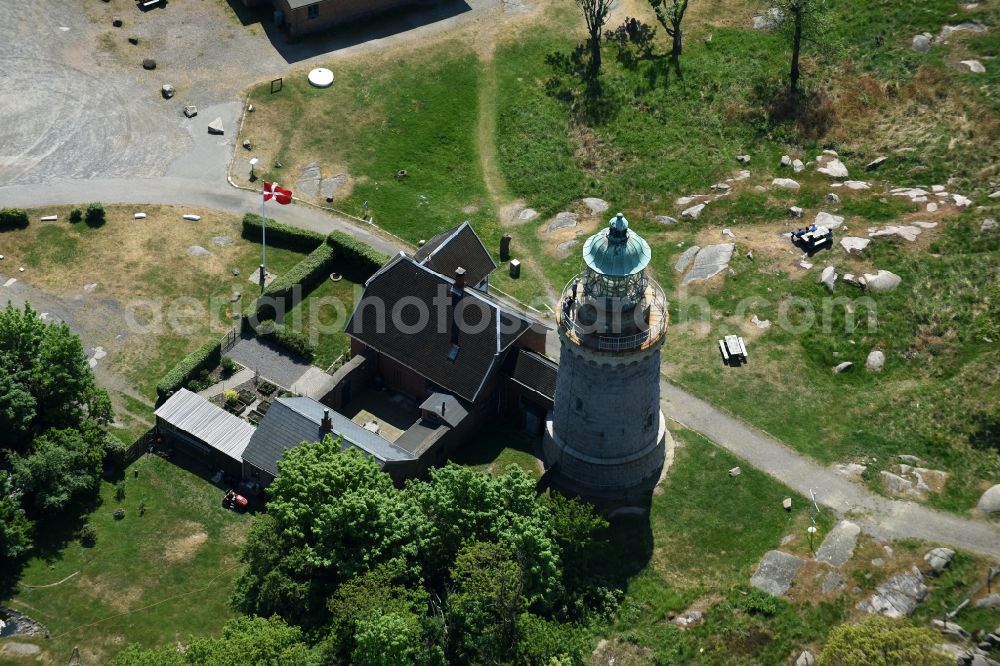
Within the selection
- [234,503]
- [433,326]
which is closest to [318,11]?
[433,326]

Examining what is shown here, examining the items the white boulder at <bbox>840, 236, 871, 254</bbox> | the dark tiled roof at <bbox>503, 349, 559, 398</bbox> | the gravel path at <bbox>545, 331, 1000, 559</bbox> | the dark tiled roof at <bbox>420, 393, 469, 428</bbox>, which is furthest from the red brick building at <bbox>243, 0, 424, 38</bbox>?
the white boulder at <bbox>840, 236, 871, 254</bbox>

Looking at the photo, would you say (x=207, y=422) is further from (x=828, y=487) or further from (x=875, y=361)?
(x=875, y=361)

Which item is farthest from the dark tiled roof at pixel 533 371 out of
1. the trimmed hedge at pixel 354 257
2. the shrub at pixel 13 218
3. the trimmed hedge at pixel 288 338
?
the shrub at pixel 13 218

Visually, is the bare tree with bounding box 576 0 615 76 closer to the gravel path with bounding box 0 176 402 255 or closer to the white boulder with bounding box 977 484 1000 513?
the gravel path with bounding box 0 176 402 255

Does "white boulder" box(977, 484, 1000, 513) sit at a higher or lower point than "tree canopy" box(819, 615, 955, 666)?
lower

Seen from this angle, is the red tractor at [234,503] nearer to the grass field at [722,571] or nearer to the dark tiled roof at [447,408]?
the dark tiled roof at [447,408]

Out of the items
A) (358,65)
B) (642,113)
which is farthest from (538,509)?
(358,65)

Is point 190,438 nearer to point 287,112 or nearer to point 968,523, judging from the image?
point 287,112
